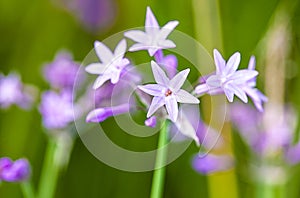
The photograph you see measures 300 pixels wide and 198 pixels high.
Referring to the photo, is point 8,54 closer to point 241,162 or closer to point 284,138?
point 241,162

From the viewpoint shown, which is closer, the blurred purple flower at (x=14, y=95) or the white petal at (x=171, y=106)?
the white petal at (x=171, y=106)

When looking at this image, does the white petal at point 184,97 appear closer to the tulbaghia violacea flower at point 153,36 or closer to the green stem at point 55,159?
Answer: the tulbaghia violacea flower at point 153,36

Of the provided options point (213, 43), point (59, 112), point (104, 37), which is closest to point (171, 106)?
point (59, 112)

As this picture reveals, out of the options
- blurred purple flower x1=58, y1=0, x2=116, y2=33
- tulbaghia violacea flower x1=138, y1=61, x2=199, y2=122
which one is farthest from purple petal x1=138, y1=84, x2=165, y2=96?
blurred purple flower x1=58, y1=0, x2=116, y2=33

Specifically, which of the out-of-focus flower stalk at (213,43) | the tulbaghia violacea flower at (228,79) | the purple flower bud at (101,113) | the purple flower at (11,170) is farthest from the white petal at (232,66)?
the out-of-focus flower stalk at (213,43)

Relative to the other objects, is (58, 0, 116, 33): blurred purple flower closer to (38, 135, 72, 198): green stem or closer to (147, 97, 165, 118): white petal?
(38, 135, 72, 198): green stem

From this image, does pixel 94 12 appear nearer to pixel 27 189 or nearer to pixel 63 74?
pixel 63 74

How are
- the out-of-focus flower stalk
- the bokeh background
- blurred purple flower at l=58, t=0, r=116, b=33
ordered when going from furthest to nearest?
blurred purple flower at l=58, t=0, r=116, b=33
the bokeh background
the out-of-focus flower stalk
